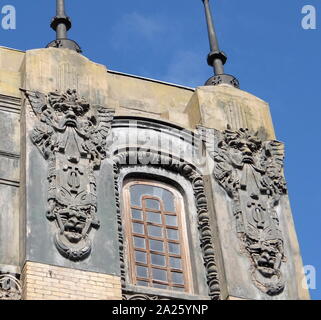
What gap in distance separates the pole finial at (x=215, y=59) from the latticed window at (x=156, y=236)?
322 centimetres

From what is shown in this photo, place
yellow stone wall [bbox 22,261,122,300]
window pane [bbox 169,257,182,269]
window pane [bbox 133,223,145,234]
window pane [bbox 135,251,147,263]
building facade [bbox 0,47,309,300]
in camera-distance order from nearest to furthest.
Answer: yellow stone wall [bbox 22,261,122,300]
building facade [bbox 0,47,309,300]
window pane [bbox 135,251,147,263]
window pane [bbox 169,257,182,269]
window pane [bbox 133,223,145,234]

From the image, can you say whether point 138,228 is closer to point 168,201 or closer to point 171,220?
point 171,220

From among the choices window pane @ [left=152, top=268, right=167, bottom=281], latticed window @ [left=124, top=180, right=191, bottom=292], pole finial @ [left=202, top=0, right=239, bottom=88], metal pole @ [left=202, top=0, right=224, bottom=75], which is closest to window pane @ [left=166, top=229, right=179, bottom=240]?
latticed window @ [left=124, top=180, right=191, bottom=292]

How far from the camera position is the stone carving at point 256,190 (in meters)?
23.5

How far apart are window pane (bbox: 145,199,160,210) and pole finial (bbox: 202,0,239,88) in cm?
357

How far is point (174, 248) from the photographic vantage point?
77.8 ft

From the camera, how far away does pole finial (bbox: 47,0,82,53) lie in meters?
25.5

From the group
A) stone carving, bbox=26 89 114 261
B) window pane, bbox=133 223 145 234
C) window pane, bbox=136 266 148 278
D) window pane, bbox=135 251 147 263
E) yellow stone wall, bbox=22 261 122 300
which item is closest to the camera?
yellow stone wall, bbox=22 261 122 300

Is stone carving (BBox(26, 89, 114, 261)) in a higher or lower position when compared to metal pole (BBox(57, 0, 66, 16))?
lower

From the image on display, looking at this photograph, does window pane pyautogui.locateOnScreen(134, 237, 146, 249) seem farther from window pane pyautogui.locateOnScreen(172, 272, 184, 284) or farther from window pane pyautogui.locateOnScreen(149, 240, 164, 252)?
window pane pyautogui.locateOnScreen(172, 272, 184, 284)

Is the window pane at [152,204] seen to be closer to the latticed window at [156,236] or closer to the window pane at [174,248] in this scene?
the latticed window at [156,236]

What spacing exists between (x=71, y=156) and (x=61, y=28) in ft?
12.8

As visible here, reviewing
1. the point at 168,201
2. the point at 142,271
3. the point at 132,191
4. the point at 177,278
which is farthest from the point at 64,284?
the point at 168,201
